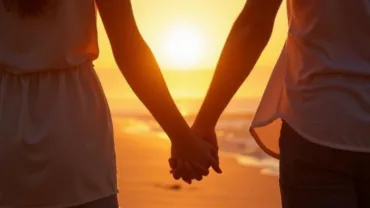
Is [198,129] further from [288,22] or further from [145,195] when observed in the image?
[145,195]

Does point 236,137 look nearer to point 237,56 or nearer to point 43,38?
point 237,56

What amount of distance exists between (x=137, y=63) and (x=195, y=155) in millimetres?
474

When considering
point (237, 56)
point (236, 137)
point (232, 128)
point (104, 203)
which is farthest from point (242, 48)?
point (232, 128)

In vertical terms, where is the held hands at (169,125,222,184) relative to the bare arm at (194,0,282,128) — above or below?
below

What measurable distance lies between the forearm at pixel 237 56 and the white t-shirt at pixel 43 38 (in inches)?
23.9

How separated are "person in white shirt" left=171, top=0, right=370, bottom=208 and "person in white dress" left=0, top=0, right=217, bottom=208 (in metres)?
0.51

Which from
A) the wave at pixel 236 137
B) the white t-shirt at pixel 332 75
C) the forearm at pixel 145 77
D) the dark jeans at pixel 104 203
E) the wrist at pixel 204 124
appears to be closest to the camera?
the white t-shirt at pixel 332 75

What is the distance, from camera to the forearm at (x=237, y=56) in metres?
2.98

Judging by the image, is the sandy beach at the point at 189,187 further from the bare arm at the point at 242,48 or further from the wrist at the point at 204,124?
the bare arm at the point at 242,48

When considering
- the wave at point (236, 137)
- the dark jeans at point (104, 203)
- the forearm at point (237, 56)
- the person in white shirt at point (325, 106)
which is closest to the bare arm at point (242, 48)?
the forearm at point (237, 56)

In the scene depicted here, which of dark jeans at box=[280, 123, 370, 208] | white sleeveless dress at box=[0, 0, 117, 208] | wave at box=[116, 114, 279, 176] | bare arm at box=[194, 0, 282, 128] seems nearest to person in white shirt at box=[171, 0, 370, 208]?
dark jeans at box=[280, 123, 370, 208]

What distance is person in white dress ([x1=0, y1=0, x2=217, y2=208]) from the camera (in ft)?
8.39

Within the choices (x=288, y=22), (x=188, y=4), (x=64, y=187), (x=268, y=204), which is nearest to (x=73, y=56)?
(x=64, y=187)

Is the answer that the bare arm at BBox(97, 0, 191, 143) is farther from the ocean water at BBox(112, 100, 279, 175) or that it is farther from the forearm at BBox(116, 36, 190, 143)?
the ocean water at BBox(112, 100, 279, 175)
